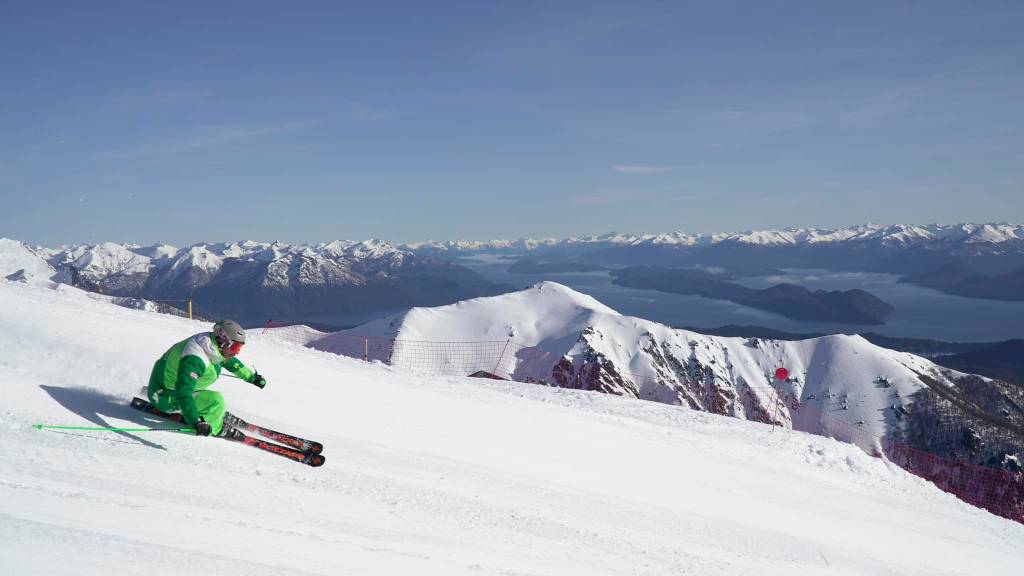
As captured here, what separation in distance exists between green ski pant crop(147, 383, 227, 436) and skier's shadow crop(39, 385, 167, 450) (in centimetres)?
25

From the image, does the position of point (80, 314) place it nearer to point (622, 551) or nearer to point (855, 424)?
point (622, 551)

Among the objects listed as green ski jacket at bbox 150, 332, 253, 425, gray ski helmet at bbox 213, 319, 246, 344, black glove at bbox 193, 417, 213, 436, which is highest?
gray ski helmet at bbox 213, 319, 246, 344

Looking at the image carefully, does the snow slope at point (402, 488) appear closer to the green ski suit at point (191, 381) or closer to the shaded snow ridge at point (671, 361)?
the green ski suit at point (191, 381)

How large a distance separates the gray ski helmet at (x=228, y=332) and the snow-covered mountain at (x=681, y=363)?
10235 cm

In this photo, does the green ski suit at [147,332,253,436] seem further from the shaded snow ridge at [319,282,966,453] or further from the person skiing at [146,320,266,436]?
the shaded snow ridge at [319,282,966,453]

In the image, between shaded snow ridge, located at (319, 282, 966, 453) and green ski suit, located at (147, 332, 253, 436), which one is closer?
green ski suit, located at (147, 332, 253, 436)

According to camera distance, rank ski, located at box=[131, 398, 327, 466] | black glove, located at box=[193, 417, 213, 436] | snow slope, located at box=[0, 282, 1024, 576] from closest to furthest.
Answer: snow slope, located at box=[0, 282, 1024, 576], black glove, located at box=[193, 417, 213, 436], ski, located at box=[131, 398, 327, 466]

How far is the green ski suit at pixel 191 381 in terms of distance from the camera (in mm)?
6168

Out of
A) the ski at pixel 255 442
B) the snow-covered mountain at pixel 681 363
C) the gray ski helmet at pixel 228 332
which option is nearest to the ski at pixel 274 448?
the ski at pixel 255 442

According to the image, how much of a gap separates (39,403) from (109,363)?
1.42 m

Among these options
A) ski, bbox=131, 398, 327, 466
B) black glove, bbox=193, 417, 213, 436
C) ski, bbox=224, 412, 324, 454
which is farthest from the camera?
ski, bbox=224, 412, 324, 454

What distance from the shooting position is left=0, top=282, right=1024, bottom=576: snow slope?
4793 mm

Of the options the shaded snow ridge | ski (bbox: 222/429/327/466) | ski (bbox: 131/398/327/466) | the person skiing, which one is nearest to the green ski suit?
the person skiing

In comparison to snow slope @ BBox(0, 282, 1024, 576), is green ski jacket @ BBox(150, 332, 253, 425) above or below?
above
